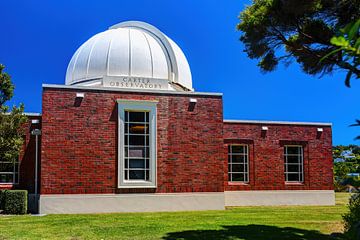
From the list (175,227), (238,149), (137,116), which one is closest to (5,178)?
(137,116)

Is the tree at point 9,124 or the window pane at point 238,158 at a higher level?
the tree at point 9,124

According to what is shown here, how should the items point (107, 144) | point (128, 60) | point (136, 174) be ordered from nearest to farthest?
1. point (107, 144)
2. point (136, 174)
3. point (128, 60)

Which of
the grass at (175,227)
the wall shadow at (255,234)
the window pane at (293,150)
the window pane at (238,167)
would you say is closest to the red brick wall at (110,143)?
the grass at (175,227)

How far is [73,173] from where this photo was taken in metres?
17.5

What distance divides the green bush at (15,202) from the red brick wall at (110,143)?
940mm

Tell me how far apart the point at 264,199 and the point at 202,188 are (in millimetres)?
4670

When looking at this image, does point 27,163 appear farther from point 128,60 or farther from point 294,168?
point 294,168

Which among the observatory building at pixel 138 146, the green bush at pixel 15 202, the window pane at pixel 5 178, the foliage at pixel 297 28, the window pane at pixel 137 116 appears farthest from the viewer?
the window pane at pixel 5 178

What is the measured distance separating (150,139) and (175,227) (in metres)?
6.36

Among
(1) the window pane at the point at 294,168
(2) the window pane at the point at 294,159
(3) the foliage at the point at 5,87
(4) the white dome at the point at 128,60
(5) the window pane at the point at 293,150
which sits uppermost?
(4) the white dome at the point at 128,60

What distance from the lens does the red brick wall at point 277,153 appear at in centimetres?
2209

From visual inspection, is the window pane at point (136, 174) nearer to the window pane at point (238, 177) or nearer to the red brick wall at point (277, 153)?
the red brick wall at point (277, 153)

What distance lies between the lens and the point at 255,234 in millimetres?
11492

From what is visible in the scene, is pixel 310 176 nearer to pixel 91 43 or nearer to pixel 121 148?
pixel 121 148
